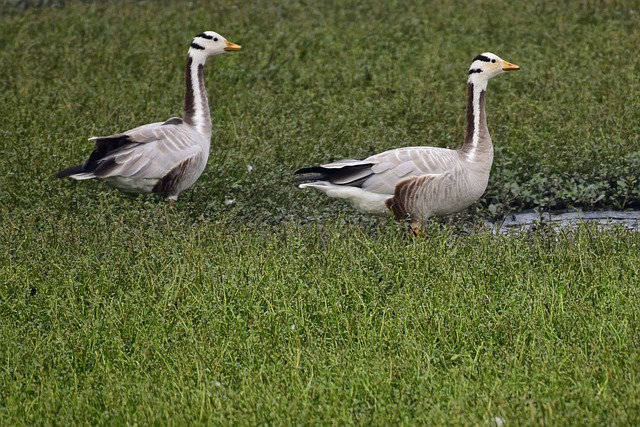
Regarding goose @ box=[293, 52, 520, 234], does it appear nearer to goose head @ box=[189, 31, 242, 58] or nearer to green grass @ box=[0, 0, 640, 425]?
green grass @ box=[0, 0, 640, 425]

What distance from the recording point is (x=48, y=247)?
25.8 ft

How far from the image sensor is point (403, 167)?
27.8 ft

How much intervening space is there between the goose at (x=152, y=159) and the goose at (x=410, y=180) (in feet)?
4.01

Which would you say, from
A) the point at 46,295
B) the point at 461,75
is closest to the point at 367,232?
the point at 46,295

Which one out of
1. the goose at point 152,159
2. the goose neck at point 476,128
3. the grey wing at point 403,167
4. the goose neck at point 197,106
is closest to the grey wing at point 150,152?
the goose at point 152,159

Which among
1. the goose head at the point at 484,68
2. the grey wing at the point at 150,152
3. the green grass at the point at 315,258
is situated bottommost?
the green grass at the point at 315,258

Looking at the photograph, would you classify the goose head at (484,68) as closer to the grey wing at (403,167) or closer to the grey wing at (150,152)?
the grey wing at (403,167)

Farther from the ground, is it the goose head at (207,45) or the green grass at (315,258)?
the goose head at (207,45)

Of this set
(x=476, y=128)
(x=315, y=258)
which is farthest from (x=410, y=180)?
(x=315, y=258)

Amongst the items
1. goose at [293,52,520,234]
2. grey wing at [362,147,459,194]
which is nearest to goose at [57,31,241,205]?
goose at [293,52,520,234]

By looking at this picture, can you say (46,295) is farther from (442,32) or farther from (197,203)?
(442,32)

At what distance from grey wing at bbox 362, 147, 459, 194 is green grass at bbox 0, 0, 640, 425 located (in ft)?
1.16

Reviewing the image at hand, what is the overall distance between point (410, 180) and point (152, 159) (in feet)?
6.98

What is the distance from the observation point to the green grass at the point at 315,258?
543cm
